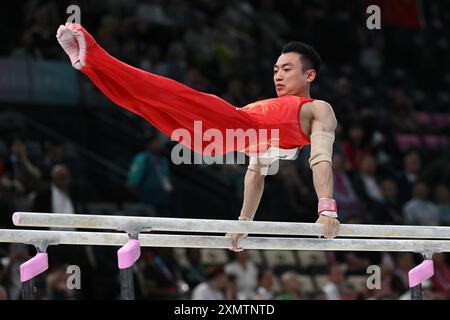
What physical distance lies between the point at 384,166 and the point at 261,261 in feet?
8.55

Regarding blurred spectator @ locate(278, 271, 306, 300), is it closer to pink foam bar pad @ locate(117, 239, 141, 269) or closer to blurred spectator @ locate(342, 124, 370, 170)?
blurred spectator @ locate(342, 124, 370, 170)

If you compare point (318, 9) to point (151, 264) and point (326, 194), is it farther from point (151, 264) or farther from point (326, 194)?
point (326, 194)

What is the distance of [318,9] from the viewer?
1391 centimetres

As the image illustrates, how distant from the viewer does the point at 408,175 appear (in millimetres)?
10531

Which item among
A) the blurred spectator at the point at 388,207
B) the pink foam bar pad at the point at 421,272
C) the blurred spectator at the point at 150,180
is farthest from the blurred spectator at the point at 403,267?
the pink foam bar pad at the point at 421,272

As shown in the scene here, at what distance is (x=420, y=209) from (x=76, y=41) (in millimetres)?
6256

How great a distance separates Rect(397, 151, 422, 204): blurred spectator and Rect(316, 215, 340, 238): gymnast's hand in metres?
5.86

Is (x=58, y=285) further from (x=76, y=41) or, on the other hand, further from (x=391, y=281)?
(x=391, y=281)

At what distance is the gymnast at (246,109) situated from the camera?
181 inches

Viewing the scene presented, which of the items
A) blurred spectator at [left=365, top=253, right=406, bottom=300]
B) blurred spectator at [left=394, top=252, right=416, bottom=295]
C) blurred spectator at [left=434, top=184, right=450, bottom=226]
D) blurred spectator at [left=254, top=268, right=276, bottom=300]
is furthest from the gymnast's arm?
blurred spectator at [left=434, top=184, right=450, bottom=226]

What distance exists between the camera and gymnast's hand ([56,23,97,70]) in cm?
447
